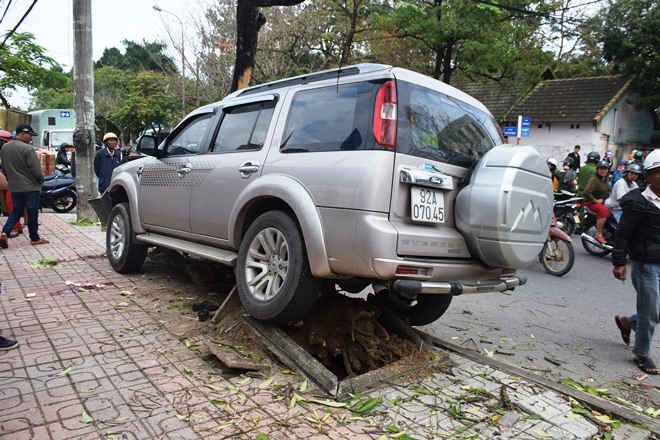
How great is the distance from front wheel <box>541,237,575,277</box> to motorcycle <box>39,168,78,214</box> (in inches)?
455

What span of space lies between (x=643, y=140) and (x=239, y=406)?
104 ft

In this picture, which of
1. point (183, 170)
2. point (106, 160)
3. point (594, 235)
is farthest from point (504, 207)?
point (106, 160)

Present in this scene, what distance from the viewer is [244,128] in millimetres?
4438

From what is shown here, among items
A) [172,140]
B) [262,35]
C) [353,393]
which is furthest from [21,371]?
[262,35]

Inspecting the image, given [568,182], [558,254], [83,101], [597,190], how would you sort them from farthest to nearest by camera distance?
[568,182], [83,101], [597,190], [558,254]

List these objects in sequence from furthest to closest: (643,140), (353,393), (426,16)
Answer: (643,140), (426,16), (353,393)

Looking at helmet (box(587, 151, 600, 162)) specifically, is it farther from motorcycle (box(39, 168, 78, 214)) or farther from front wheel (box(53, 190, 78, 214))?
front wheel (box(53, 190, 78, 214))

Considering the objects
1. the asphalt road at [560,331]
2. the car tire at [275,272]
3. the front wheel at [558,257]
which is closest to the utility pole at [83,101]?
the car tire at [275,272]

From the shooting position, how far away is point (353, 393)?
10.6 feet

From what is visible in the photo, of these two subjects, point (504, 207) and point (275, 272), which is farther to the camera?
point (275, 272)

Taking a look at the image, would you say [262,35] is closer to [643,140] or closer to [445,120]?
[445,120]

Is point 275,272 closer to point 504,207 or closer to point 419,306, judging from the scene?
point 419,306

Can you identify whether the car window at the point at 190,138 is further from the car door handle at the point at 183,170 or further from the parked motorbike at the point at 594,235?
the parked motorbike at the point at 594,235

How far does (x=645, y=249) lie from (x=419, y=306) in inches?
77.7
